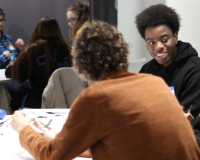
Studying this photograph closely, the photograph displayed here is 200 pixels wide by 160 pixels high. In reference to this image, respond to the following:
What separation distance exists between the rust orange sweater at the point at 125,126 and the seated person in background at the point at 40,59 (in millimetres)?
1449

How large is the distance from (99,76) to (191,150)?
0.39 meters

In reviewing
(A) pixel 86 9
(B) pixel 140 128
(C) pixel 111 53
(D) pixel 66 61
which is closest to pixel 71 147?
(B) pixel 140 128

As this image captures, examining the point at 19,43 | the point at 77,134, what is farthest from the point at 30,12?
the point at 77,134

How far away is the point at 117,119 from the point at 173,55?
83 centimetres

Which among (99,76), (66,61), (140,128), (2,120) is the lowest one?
(2,120)

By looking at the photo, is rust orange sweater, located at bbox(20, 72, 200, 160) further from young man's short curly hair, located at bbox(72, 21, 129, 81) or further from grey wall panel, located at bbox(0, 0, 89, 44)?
grey wall panel, located at bbox(0, 0, 89, 44)

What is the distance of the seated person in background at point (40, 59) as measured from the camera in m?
2.12

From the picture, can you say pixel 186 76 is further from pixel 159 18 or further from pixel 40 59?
pixel 40 59

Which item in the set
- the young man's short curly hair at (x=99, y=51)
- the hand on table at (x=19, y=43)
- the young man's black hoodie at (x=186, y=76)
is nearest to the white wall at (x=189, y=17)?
the young man's black hoodie at (x=186, y=76)

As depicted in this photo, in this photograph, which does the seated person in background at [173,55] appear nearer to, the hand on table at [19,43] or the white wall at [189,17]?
the white wall at [189,17]

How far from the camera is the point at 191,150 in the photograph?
76 centimetres

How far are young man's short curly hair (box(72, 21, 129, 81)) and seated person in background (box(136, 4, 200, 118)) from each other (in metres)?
0.59

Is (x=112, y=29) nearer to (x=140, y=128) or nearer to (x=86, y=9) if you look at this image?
(x=140, y=128)

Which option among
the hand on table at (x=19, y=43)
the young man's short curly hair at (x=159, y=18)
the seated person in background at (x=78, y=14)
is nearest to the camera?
the young man's short curly hair at (x=159, y=18)
